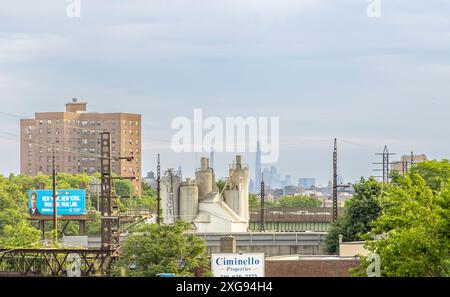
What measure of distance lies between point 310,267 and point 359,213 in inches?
843

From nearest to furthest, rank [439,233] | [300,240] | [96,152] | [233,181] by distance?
[439,233], [300,240], [233,181], [96,152]

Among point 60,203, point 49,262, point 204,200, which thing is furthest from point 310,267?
point 60,203

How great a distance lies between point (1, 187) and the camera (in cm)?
11544

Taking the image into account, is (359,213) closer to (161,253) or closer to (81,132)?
(161,253)

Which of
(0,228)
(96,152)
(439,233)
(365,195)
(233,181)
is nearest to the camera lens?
(439,233)

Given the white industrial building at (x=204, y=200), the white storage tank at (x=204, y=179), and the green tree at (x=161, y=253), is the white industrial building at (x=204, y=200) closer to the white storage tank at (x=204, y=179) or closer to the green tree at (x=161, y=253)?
the white storage tank at (x=204, y=179)

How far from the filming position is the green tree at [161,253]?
155 ft

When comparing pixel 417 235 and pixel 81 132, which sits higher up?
pixel 81 132

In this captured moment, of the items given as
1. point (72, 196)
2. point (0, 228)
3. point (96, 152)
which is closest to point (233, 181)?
point (72, 196)

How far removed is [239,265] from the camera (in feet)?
98.9

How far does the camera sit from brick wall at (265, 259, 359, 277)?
48406 millimetres

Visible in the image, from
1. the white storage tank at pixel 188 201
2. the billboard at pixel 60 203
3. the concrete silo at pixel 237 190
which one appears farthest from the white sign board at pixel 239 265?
the billboard at pixel 60 203
